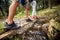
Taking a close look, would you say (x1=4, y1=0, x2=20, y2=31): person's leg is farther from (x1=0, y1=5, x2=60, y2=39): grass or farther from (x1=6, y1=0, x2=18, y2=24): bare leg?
(x1=0, y1=5, x2=60, y2=39): grass

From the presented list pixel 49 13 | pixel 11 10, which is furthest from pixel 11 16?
pixel 49 13

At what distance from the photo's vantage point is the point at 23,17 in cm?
134

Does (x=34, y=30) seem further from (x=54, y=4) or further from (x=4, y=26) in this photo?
(x=54, y=4)

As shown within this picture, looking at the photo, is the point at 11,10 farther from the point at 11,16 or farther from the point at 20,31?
the point at 20,31

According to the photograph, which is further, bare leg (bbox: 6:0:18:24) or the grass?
the grass

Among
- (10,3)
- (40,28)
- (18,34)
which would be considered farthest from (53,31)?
(10,3)

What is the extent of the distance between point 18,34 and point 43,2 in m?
0.46

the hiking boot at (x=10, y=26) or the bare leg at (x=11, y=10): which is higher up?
the bare leg at (x=11, y=10)

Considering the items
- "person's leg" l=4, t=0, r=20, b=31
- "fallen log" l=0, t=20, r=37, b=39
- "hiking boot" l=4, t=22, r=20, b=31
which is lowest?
"fallen log" l=0, t=20, r=37, b=39

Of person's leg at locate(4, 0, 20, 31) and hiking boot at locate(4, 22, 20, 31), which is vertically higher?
person's leg at locate(4, 0, 20, 31)

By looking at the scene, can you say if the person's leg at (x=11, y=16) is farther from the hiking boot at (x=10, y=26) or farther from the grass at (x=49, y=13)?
the grass at (x=49, y=13)

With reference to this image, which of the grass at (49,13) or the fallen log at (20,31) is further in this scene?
the grass at (49,13)

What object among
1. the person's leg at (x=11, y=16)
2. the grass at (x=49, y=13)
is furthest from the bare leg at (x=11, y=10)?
the grass at (x=49, y=13)

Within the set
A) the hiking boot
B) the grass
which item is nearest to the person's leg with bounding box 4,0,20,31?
the hiking boot
